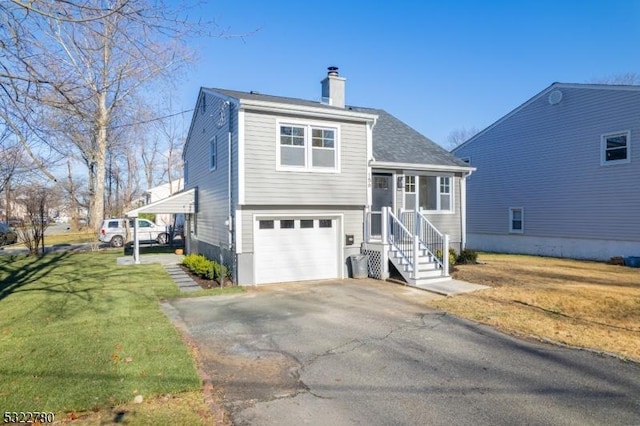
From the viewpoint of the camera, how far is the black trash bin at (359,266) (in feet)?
42.9

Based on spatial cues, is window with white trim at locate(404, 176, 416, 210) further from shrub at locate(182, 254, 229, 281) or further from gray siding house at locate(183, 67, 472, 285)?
shrub at locate(182, 254, 229, 281)

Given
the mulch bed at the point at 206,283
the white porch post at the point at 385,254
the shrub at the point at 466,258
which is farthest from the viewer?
the shrub at the point at 466,258

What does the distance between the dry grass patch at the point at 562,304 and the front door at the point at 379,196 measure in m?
3.14

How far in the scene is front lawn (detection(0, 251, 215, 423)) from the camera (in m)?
4.46

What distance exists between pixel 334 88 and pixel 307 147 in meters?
4.53

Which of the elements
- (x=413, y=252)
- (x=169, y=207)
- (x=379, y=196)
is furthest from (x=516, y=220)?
(x=169, y=207)

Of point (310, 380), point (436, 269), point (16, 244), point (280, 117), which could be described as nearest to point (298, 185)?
point (280, 117)

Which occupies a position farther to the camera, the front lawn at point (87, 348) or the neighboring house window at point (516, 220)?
the neighboring house window at point (516, 220)

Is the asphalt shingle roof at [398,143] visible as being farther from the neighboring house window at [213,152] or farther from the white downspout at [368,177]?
the neighboring house window at [213,152]

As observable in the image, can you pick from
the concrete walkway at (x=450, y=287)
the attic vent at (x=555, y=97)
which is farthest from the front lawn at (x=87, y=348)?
the attic vent at (x=555, y=97)

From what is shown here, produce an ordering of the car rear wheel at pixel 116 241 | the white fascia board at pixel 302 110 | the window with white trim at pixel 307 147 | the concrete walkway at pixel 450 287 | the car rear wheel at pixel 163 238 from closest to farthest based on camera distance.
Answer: the concrete walkway at pixel 450 287 < the white fascia board at pixel 302 110 < the window with white trim at pixel 307 147 < the car rear wheel at pixel 116 241 < the car rear wheel at pixel 163 238

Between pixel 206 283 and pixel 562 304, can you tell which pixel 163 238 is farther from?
pixel 562 304

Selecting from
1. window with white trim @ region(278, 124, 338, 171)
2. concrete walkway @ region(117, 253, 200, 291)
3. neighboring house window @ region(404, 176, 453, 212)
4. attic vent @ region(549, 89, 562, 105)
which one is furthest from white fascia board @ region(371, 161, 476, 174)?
attic vent @ region(549, 89, 562, 105)

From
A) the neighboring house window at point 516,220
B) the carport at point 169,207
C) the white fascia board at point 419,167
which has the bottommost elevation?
the neighboring house window at point 516,220
